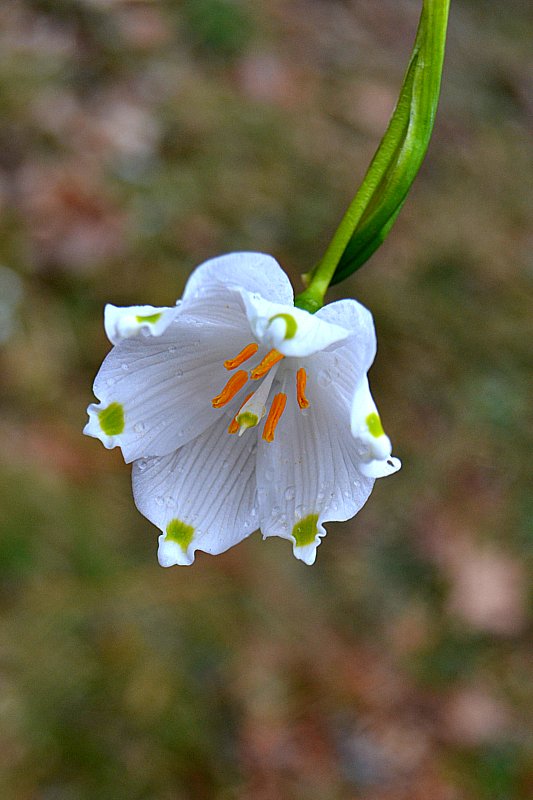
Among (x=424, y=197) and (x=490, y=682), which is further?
(x=424, y=197)

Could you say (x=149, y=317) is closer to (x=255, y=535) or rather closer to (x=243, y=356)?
(x=243, y=356)

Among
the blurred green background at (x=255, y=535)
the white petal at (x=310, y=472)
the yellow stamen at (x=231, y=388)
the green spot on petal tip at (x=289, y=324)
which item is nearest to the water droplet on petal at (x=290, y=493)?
the white petal at (x=310, y=472)

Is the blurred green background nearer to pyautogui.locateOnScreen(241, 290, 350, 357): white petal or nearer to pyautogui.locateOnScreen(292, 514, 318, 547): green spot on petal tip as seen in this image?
pyautogui.locateOnScreen(292, 514, 318, 547): green spot on petal tip

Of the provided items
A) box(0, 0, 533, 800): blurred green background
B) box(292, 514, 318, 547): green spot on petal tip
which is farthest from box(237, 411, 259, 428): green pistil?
box(0, 0, 533, 800): blurred green background

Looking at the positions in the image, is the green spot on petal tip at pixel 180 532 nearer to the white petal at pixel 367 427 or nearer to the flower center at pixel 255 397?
the flower center at pixel 255 397

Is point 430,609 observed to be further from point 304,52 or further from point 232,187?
point 304,52

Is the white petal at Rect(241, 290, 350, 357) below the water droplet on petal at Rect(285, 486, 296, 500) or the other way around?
the other way around

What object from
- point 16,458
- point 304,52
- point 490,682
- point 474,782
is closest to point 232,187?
point 304,52
